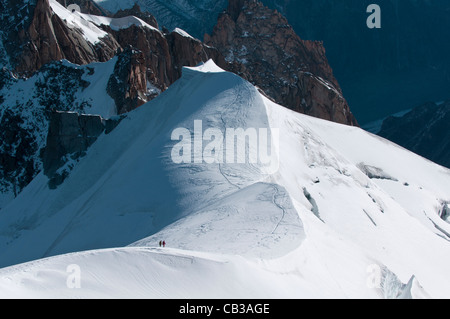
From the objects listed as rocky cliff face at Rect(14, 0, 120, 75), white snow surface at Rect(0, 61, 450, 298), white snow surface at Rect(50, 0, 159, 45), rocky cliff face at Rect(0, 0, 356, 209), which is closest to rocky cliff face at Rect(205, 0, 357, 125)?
rocky cliff face at Rect(0, 0, 356, 209)

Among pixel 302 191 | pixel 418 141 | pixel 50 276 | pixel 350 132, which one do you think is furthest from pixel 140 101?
pixel 418 141

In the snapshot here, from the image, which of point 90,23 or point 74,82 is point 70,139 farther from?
point 90,23

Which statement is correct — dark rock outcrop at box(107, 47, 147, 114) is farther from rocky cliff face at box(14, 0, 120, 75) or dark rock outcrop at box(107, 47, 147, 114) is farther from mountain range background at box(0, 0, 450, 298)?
rocky cliff face at box(14, 0, 120, 75)

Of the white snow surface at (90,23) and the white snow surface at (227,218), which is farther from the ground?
the white snow surface at (90,23)

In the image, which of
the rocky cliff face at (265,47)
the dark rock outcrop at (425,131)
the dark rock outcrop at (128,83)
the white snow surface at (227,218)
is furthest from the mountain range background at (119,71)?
the white snow surface at (227,218)

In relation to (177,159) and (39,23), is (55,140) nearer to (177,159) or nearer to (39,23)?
(177,159)

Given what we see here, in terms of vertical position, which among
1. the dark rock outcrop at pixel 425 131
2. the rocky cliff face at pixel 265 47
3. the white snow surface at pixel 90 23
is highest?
the white snow surface at pixel 90 23

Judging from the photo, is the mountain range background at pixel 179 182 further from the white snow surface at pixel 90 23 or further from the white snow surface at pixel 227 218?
the white snow surface at pixel 90 23
